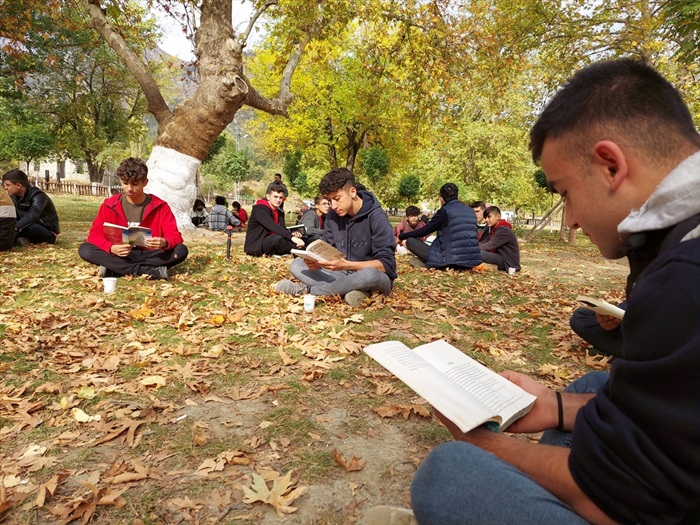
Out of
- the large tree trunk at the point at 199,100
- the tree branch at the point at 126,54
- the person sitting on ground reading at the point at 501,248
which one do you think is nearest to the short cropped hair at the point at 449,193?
the person sitting on ground reading at the point at 501,248

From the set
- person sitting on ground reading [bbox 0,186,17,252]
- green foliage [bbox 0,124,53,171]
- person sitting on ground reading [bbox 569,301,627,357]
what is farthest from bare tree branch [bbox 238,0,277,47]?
green foliage [bbox 0,124,53,171]

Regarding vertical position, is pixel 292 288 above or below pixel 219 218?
below

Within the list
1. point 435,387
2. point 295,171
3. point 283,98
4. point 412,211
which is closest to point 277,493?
point 435,387

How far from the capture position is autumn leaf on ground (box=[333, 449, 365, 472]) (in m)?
2.27

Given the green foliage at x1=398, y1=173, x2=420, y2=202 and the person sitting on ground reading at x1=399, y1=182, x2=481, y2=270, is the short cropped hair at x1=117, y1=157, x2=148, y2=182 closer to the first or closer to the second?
the person sitting on ground reading at x1=399, y1=182, x2=481, y2=270

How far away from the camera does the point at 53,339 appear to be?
382 centimetres

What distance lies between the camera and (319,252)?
16.4 feet

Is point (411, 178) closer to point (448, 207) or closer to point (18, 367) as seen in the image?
point (448, 207)

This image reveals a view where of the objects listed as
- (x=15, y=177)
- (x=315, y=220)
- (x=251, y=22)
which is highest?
(x=251, y=22)

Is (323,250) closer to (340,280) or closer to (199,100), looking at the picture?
(340,280)

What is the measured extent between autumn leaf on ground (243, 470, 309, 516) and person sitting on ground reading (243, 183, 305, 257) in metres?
6.80

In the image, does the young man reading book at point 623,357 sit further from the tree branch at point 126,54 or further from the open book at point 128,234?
the tree branch at point 126,54

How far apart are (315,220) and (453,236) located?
3.90 meters

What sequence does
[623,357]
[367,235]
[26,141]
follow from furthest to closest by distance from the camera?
1. [26,141]
2. [367,235]
3. [623,357]
